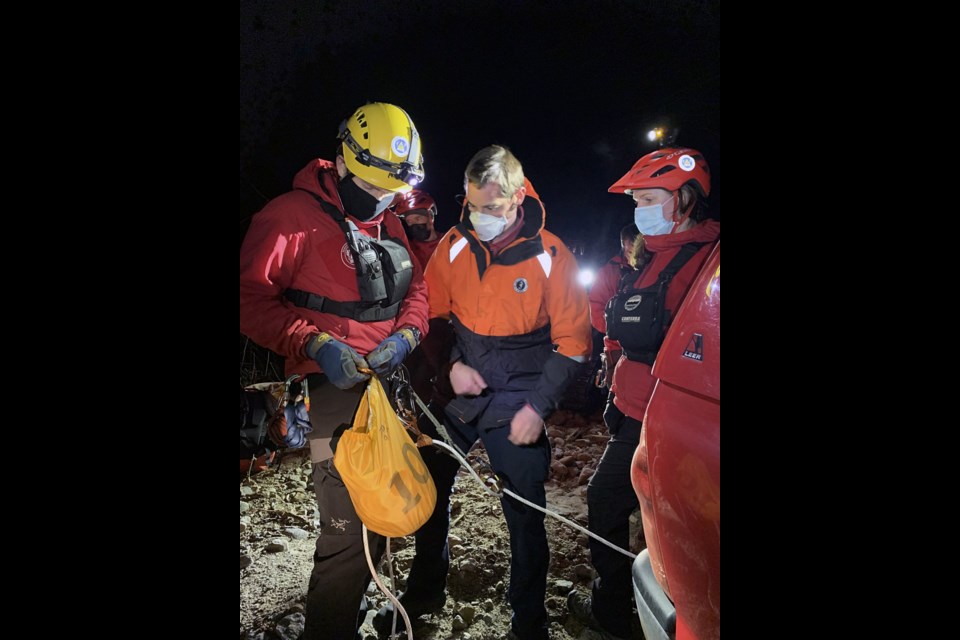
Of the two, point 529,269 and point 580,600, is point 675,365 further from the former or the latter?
point 580,600

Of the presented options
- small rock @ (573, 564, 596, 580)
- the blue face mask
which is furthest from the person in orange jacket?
small rock @ (573, 564, 596, 580)

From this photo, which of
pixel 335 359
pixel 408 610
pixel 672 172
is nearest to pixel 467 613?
pixel 408 610

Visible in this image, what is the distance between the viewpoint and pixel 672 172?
277 centimetres

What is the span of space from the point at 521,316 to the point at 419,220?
259 cm

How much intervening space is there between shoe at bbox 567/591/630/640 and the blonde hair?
2.64 m

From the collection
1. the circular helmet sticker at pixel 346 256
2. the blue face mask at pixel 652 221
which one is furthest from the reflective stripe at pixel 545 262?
the circular helmet sticker at pixel 346 256

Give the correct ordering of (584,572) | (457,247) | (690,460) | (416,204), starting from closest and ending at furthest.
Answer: (690,460) < (457,247) < (584,572) < (416,204)

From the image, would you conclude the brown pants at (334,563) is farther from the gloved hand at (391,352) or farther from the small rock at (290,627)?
the small rock at (290,627)

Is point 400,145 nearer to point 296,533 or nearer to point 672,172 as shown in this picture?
point 672,172

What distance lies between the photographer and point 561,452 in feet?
20.2

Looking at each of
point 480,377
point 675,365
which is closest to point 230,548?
point 675,365

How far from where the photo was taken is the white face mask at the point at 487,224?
9.16 ft

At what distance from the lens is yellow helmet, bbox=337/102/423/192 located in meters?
2.32

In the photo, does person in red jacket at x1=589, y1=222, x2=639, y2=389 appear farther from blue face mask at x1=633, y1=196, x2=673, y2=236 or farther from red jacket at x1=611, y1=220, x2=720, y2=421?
red jacket at x1=611, y1=220, x2=720, y2=421
